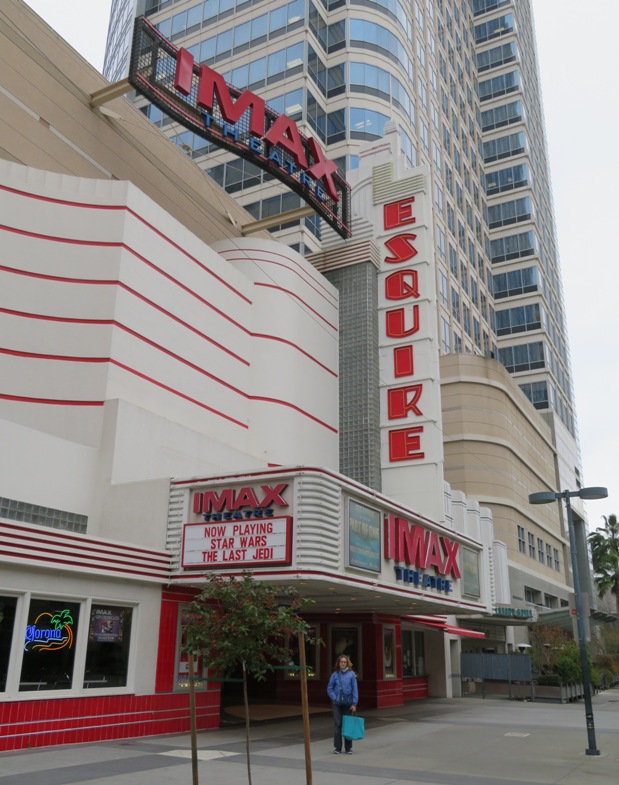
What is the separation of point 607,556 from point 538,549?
2281 cm

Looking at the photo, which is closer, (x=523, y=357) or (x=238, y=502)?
(x=238, y=502)

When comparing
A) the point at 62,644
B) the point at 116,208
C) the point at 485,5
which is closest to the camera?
the point at 62,644

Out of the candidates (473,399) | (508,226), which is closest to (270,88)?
(473,399)

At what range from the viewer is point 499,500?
144ft

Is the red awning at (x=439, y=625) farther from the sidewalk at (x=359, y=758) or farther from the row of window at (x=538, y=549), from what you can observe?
the row of window at (x=538, y=549)

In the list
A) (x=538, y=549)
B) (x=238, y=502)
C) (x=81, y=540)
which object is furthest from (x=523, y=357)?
(x=81, y=540)

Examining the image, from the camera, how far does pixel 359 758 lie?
14422 millimetres

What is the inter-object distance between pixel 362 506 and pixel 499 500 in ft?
92.0

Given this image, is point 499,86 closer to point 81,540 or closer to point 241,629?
point 81,540

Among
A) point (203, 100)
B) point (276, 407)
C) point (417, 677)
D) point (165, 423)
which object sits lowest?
point (417, 677)

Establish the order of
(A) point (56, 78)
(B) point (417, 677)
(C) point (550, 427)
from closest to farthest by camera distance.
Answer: (A) point (56, 78), (B) point (417, 677), (C) point (550, 427)

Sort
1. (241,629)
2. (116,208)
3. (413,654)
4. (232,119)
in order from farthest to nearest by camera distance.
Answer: (413,654) → (232,119) → (116,208) → (241,629)

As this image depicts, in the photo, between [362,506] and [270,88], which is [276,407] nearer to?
[362,506]

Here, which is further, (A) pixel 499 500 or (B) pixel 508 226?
(B) pixel 508 226
